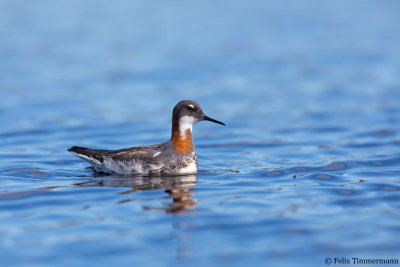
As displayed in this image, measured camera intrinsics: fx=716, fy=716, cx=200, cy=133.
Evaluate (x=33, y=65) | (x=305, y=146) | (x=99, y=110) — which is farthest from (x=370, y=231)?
(x=33, y=65)

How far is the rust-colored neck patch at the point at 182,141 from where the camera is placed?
11242mm

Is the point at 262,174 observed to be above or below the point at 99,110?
below

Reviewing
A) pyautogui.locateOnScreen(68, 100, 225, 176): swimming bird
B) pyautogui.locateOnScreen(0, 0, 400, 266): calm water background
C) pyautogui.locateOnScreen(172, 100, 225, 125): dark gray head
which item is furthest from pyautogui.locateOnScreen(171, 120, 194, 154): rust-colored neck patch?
pyautogui.locateOnScreen(0, 0, 400, 266): calm water background

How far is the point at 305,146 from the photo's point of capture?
13.5m

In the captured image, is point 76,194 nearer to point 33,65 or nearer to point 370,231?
point 370,231

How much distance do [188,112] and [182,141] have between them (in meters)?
0.48

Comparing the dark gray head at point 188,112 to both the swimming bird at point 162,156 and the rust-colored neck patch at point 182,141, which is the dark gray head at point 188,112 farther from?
the rust-colored neck patch at point 182,141

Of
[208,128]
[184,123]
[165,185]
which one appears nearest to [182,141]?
[184,123]

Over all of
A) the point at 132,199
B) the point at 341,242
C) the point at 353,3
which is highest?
the point at 353,3

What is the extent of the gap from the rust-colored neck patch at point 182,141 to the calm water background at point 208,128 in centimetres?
46

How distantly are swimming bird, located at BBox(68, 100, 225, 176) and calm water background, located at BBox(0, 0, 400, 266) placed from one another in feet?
0.94

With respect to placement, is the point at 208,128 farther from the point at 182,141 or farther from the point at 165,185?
the point at 165,185

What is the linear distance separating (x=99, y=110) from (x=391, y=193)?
9.32m

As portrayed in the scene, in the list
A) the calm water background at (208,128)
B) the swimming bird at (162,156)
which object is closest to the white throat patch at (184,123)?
the swimming bird at (162,156)
